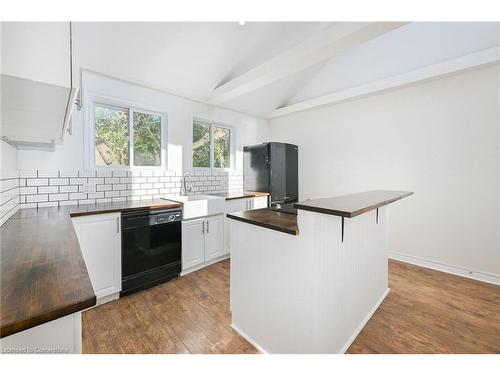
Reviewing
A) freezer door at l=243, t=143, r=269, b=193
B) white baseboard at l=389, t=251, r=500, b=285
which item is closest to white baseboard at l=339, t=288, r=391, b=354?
white baseboard at l=389, t=251, r=500, b=285

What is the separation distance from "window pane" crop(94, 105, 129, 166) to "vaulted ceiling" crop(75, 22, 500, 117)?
467mm

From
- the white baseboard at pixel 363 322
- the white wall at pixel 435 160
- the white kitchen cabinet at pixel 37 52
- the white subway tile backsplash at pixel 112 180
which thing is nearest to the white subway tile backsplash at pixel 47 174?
the white subway tile backsplash at pixel 112 180

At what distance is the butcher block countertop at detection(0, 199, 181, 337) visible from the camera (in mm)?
605

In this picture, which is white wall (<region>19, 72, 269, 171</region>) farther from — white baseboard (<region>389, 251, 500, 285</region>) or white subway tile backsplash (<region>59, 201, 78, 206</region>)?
white baseboard (<region>389, 251, 500, 285</region>)

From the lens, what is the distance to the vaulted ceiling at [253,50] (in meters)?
2.25

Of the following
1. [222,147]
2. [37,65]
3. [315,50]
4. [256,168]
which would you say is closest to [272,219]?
[37,65]

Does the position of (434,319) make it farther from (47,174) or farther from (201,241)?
(47,174)

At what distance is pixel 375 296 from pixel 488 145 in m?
2.19

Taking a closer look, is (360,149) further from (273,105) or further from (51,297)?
(51,297)

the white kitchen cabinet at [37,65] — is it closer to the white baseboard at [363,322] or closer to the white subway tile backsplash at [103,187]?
the white subway tile backsplash at [103,187]

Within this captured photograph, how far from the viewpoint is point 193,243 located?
283 cm

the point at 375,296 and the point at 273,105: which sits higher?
the point at 273,105
